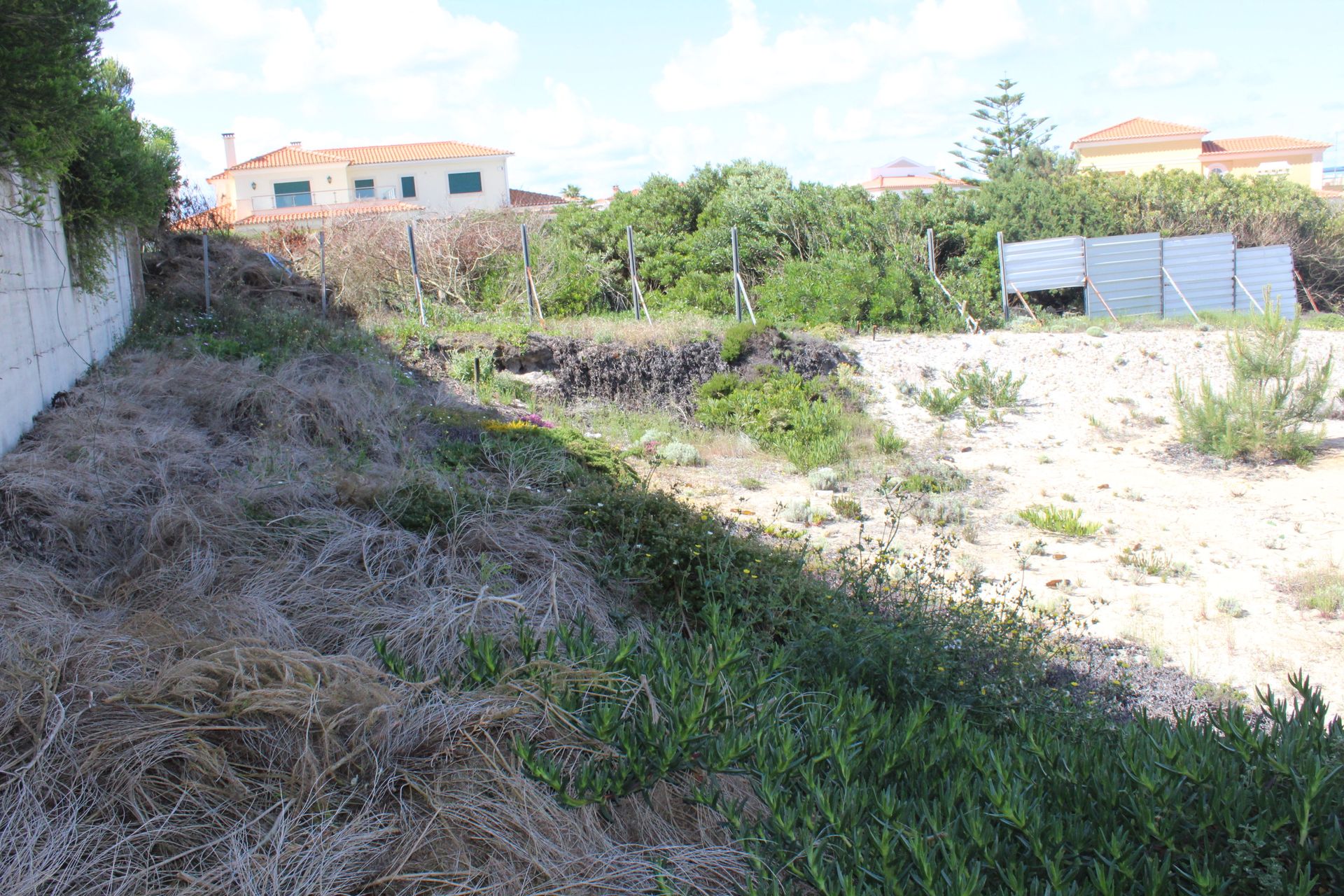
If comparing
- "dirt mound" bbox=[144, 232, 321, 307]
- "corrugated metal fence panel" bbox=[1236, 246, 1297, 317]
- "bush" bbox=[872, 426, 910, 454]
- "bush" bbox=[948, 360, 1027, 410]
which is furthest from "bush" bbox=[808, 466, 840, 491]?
"corrugated metal fence panel" bbox=[1236, 246, 1297, 317]

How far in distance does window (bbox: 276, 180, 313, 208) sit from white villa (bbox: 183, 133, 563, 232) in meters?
0.03

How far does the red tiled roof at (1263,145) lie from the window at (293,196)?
50.2 m

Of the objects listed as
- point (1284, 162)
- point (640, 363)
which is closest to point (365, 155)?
point (640, 363)

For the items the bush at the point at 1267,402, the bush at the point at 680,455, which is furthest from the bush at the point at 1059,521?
the bush at the point at 680,455

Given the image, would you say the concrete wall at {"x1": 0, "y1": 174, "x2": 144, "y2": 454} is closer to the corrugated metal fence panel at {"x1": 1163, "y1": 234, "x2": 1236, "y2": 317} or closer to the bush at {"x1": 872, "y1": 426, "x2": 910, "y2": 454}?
the bush at {"x1": 872, "y1": 426, "x2": 910, "y2": 454}

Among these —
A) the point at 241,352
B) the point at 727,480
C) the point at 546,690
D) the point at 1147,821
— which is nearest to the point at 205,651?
the point at 546,690

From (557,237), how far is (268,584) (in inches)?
585

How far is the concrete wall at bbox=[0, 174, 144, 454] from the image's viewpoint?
19.4ft

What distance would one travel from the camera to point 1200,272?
55.6 ft

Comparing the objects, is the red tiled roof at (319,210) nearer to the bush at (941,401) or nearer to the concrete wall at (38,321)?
the bush at (941,401)

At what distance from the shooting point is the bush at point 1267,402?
397 inches

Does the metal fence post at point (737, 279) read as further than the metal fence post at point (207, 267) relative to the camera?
Yes

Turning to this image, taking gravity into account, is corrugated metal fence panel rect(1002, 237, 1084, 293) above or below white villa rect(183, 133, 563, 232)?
below

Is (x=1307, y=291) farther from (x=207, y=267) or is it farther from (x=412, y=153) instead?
(x=412, y=153)
